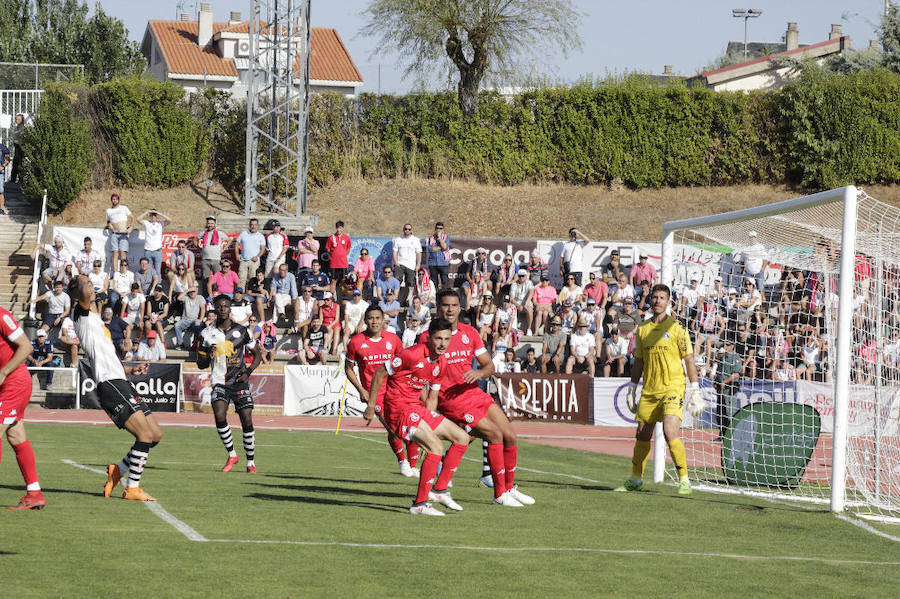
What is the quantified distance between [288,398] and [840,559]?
698 inches

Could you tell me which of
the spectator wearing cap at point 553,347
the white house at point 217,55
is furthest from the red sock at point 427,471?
the white house at point 217,55

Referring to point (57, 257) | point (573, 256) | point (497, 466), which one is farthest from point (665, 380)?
point (57, 257)

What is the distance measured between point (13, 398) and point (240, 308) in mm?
15274

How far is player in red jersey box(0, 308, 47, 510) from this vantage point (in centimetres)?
978

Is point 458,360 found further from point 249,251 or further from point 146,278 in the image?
point 146,278

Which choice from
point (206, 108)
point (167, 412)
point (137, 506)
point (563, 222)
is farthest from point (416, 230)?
point (137, 506)

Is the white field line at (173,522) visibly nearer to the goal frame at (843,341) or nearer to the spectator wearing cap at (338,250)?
the goal frame at (843,341)

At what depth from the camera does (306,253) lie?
2869 cm

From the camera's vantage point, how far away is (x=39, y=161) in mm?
35594

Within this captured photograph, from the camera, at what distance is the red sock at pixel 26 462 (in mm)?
10023

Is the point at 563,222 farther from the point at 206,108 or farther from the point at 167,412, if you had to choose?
the point at 167,412

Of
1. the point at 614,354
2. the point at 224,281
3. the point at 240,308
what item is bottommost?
the point at 614,354

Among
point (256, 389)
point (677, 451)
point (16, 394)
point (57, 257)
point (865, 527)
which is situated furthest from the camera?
point (57, 257)

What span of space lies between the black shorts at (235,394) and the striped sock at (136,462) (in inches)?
120
